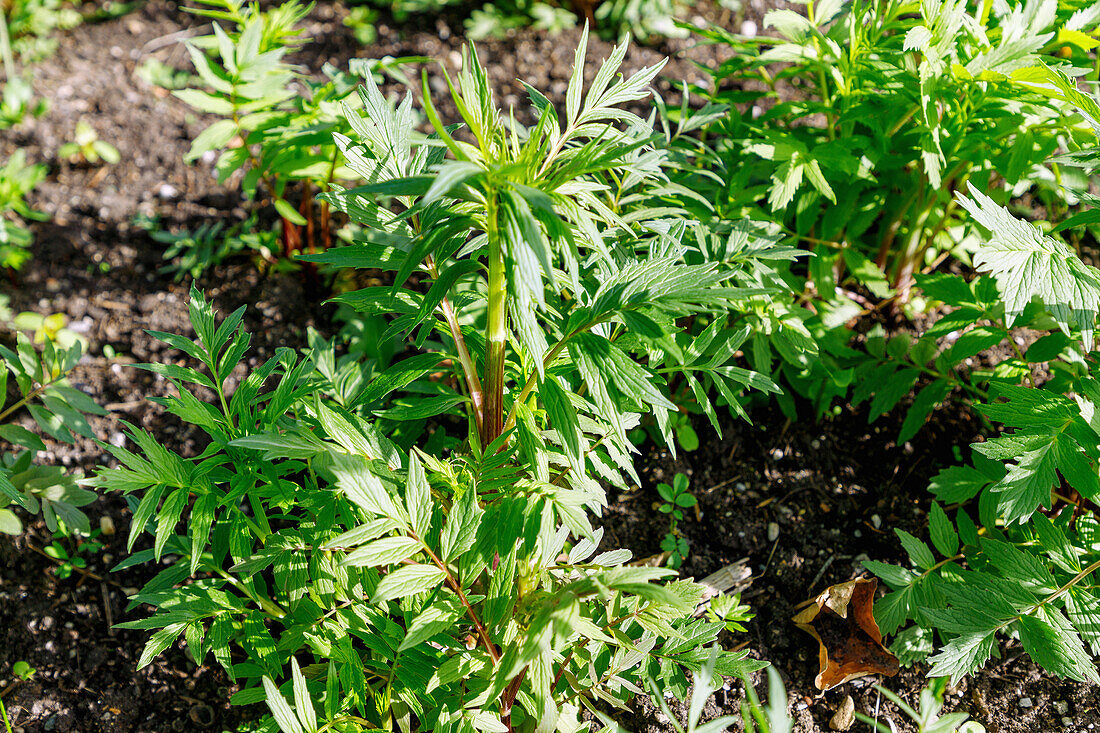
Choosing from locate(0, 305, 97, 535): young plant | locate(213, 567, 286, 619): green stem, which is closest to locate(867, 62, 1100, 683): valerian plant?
locate(213, 567, 286, 619): green stem

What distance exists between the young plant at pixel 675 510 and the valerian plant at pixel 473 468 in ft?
1.25

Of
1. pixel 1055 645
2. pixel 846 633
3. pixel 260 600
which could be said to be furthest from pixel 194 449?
pixel 1055 645

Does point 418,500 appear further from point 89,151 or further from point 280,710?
point 89,151

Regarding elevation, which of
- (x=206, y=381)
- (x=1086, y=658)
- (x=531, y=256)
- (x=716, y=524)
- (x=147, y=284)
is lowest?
(x=716, y=524)

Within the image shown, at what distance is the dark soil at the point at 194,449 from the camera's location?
185 centimetres

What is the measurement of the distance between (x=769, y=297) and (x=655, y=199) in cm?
43

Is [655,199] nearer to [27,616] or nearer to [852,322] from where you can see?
[852,322]

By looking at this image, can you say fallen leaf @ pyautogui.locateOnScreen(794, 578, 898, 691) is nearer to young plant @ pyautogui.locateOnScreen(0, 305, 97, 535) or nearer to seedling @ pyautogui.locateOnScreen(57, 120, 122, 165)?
young plant @ pyautogui.locateOnScreen(0, 305, 97, 535)

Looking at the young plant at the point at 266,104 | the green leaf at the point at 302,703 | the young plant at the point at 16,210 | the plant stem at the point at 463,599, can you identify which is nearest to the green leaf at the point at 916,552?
the plant stem at the point at 463,599

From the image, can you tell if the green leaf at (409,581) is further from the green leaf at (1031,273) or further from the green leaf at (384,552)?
the green leaf at (1031,273)

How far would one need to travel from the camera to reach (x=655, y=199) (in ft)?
6.87

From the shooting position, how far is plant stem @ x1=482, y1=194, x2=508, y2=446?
122cm

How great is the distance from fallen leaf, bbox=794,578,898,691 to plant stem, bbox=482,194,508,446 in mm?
1014

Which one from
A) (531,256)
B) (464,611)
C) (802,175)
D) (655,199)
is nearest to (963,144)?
(802,175)
